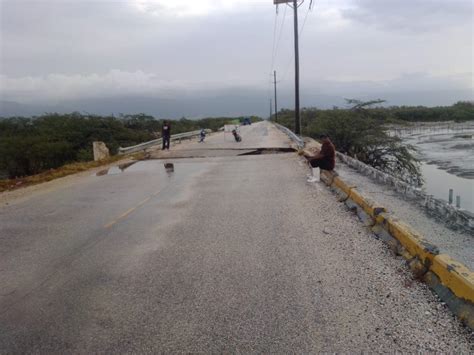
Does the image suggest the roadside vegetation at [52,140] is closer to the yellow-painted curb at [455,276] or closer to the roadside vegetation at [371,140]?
the roadside vegetation at [371,140]

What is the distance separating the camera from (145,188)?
11352 mm

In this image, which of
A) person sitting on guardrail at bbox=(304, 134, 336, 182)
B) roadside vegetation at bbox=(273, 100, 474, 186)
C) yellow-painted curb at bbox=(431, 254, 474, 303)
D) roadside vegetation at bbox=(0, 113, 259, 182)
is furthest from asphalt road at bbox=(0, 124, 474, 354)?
roadside vegetation at bbox=(0, 113, 259, 182)

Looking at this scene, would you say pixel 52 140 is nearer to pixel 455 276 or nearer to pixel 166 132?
pixel 166 132

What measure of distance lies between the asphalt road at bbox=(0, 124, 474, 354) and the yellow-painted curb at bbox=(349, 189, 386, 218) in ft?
1.07

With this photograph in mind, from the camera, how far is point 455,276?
12.6 feet

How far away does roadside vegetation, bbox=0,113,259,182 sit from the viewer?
33469 mm

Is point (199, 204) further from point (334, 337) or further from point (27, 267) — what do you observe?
point (334, 337)

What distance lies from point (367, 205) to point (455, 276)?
312cm

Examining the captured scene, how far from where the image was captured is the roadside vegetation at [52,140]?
33.5 meters

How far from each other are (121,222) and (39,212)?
8.38ft

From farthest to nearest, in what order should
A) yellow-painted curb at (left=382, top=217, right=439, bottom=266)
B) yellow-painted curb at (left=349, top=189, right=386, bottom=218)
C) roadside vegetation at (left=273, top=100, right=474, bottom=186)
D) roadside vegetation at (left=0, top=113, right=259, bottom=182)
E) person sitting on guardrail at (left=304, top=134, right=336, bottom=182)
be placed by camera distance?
roadside vegetation at (left=0, top=113, right=259, bottom=182) → roadside vegetation at (left=273, top=100, right=474, bottom=186) → person sitting on guardrail at (left=304, top=134, right=336, bottom=182) → yellow-painted curb at (left=349, top=189, right=386, bottom=218) → yellow-painted curb at (left=382, top=217, right=439, bottom=266)

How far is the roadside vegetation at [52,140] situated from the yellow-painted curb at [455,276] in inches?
1056

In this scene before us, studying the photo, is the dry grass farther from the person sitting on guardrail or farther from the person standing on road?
the person sitting on guardrail

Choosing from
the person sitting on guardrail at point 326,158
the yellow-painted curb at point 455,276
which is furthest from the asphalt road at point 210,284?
the person sitting on guardrail at point 326,158
